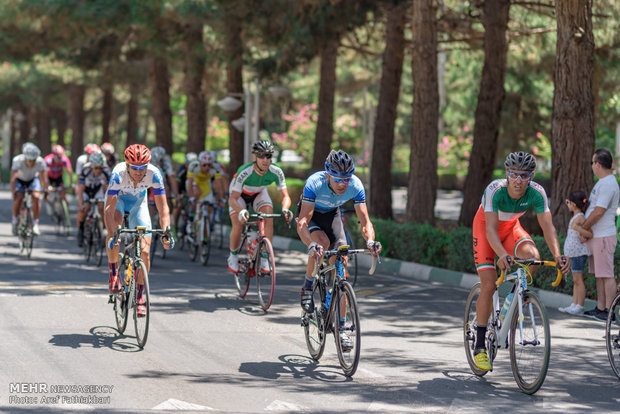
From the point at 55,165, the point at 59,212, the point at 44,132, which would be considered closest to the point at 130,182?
the point at 55,165

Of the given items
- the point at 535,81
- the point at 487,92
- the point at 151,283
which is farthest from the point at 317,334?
the point at 535,81

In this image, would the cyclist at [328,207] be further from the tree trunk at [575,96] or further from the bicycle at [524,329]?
the tree trunk at [575,96]

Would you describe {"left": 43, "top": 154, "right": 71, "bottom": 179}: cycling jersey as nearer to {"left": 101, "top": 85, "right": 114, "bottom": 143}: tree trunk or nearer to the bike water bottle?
the bike water bottle

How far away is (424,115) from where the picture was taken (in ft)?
62.9

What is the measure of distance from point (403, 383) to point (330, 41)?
17.4 metres

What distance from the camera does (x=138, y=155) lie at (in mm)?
10031

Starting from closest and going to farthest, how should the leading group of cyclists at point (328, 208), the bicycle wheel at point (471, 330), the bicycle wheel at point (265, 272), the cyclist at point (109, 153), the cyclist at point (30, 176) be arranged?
the leading group of cyclists at point (328, 208) → the bicycle wheel at point (471, 330) → the bicycle wheel at point (265, 272) → the cyclist at point (30, 176) → the cyclist at point (109, 153)

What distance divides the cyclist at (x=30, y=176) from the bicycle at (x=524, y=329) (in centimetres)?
1121

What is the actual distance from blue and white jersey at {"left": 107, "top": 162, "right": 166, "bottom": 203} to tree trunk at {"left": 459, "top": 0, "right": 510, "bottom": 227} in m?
10.1

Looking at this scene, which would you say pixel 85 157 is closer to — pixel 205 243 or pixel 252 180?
pixel 205 243

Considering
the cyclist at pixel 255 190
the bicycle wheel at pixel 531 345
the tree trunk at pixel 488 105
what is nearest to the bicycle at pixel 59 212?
the tree trunk at pixel 488 105

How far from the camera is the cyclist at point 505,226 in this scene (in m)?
8.02

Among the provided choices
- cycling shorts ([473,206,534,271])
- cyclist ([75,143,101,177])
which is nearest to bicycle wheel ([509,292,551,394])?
cycling shorts ([473,206,534,271])

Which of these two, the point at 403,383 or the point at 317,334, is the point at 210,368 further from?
the point at 403,383
